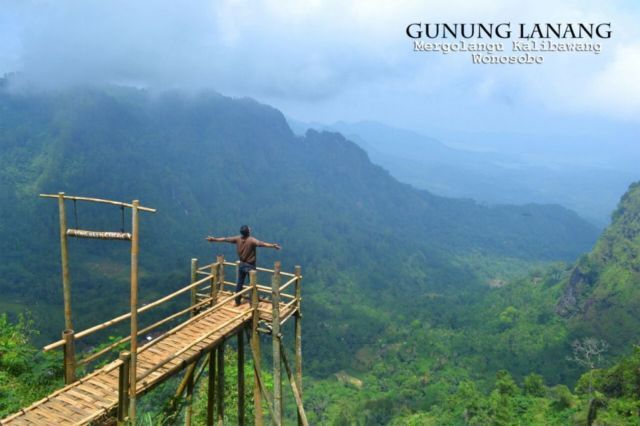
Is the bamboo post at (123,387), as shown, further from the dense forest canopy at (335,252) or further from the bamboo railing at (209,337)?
the dense forest canopy at (335,252)

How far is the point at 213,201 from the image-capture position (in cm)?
14488

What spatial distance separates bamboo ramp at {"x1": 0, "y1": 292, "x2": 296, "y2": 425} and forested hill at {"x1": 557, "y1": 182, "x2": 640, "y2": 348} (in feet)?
188

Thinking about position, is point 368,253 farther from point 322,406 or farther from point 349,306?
point 322,406

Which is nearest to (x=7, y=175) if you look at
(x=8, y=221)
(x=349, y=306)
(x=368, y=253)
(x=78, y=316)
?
(x=8, y=221)

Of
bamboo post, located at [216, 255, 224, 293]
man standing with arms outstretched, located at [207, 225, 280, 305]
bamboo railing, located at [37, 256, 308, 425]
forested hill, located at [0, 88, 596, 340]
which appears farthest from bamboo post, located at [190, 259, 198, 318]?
forested hill, located at [0, 88, 596, 340]

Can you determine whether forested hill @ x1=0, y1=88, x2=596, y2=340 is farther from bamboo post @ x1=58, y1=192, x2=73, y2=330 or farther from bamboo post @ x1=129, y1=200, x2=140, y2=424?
bamboo post @ x1=129, y1=200, x2=140, y2=424

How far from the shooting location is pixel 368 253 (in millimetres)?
126625

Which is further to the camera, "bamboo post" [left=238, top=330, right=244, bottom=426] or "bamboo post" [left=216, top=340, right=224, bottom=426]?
"bamboo post" [left=238, top=330, right=244, bottom=426]

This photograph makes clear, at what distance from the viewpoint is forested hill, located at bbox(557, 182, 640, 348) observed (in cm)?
5466

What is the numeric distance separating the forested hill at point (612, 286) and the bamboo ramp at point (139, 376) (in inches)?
2255

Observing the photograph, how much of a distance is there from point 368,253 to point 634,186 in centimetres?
6649

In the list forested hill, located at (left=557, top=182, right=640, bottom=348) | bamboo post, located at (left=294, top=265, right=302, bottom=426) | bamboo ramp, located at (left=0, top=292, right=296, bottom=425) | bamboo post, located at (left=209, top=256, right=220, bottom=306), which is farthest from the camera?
forested hill, located at (left=557, top=182, right=640, bottom=348)

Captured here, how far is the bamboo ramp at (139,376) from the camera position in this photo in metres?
6.78

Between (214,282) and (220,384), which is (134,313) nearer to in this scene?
(214,282)
